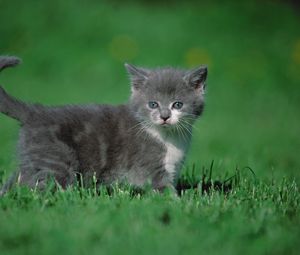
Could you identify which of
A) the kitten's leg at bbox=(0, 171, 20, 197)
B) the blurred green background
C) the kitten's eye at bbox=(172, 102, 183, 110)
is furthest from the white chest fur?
the blurred green background

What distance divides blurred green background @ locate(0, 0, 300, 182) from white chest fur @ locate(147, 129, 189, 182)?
117 inches

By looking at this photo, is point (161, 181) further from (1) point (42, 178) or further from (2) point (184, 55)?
(2) point (184, 55)

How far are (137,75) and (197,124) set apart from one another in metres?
3.01

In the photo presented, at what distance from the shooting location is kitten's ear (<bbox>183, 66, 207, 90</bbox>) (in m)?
5.92

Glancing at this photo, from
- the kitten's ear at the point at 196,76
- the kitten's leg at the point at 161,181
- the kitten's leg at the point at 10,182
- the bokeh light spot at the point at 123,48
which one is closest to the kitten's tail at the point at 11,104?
the kitten's leg at the point at 10,182

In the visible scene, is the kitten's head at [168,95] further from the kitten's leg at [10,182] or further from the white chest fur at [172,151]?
the kitten's leg at [10,182]

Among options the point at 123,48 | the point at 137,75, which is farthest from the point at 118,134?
the point at 123,48

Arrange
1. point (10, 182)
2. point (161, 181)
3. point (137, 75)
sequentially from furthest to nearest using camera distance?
point (137, 75) < point (161, 181) < point (10, 182)

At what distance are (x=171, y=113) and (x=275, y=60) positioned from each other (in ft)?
28.9

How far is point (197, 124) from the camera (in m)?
8.88

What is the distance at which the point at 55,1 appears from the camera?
1712 cm

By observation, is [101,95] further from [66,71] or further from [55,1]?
[55,1]

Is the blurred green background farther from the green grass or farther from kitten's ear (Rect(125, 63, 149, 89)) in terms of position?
kitten's ear (Rect(125, 63, 149, 89))

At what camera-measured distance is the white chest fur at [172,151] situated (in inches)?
224
